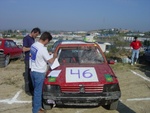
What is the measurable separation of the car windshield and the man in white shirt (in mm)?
1470

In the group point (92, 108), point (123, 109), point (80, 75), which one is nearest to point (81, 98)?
point (80, 75)

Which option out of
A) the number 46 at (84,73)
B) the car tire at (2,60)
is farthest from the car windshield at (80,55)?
the car tire at (2,60)

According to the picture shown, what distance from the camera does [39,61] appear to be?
5.08m

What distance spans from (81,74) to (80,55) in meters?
1.12

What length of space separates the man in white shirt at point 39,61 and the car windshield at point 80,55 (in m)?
1.47

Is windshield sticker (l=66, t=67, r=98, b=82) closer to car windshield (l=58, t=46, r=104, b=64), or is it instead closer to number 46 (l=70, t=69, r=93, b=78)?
number 46 (l=70, t=69, r=93, b=78)

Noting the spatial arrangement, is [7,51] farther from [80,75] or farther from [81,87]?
[81,87]

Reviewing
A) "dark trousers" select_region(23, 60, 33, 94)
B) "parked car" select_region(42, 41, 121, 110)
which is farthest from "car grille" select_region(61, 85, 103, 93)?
"dark trousers" select_region(23, 60, 33, 94)

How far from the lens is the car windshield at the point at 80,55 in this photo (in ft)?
21.7

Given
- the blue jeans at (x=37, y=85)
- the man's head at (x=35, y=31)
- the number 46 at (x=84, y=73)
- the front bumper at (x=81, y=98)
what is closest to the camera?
the blue jeans at (x=37, y=85)

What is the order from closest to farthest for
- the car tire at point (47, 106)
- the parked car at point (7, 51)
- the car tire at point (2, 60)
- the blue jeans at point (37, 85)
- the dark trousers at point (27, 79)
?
1. the blue jeans at point (37, 85)
2. the car tire at point (47, 106)
3. the dark trousers at point (27, 79)
4. the car tire at point (2, 60)
5. the parked car at point (7, 51)

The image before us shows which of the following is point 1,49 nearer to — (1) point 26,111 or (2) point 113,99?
(1) point 26,111

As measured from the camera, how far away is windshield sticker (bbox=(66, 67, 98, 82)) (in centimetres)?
549

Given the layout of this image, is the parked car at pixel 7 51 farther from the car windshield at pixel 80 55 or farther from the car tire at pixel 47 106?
the car tire at pixel 47 106
